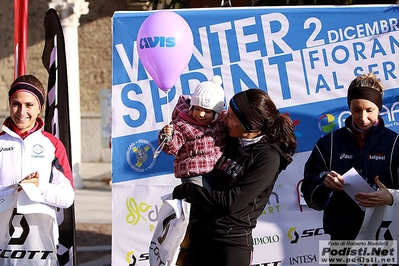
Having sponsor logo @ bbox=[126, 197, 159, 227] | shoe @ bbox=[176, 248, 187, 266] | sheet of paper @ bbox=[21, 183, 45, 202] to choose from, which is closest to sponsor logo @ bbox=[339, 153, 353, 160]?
shoe @ bbox=[176, 248, 187, 266]

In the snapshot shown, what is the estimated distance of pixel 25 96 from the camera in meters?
4.04

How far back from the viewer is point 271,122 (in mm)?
3525

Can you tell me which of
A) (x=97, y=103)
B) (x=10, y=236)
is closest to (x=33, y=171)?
(x=10, y=236)

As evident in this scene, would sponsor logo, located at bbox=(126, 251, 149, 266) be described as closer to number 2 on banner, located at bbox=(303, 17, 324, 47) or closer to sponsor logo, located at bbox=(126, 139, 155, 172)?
sponsor logo, located at bbox=(126, 139, 155, 172)

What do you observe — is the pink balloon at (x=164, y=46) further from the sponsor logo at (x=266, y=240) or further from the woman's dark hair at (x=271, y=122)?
the sponsor logo at (x=266, y=240)

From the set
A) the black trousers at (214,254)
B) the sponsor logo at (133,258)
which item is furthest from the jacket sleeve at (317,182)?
the sponsor logo at (133,258)

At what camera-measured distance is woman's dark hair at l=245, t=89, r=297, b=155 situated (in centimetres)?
350

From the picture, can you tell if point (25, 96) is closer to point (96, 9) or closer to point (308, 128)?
point (308, 128)

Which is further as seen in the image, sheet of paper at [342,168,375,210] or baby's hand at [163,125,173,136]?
baby's hand at [163,125,173,136]

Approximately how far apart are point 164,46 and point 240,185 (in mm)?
1494

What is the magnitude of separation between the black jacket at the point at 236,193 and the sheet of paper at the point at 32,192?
897 millimetres

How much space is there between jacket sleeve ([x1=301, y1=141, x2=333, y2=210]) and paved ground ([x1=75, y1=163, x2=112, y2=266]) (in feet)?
11.9

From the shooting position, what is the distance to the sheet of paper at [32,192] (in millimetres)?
3932

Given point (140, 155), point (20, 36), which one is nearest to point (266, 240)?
point (140, 155)
